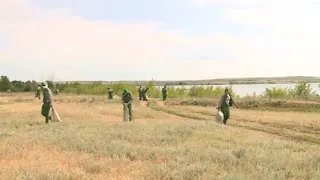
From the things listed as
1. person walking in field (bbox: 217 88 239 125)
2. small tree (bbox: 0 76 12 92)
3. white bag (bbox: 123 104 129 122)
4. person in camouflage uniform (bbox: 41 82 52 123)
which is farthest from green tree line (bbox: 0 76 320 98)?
person in camouflage uniform (bbox: 41 82 52 123)

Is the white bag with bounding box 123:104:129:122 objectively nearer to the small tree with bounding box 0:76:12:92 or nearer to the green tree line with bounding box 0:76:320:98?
the green tree line with bounding box 0:76:320:98

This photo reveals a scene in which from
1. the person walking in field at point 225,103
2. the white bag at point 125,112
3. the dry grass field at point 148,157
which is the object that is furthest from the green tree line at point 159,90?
the dry grass field at point 148,157

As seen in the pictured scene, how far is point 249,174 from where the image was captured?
9.11 metres

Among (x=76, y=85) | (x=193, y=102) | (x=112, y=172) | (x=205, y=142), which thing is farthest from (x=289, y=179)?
(x=76, y=85)

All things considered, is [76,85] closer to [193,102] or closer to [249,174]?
[193,102]

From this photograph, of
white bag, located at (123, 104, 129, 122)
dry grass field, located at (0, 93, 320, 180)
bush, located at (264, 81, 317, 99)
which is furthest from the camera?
bush, located at (264, 81, 317, 99)

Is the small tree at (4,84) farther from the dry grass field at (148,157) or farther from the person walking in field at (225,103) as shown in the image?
the dry grass field at (148,157)

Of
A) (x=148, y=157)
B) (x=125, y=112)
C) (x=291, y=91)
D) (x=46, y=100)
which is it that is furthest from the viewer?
(x=291, y=91)

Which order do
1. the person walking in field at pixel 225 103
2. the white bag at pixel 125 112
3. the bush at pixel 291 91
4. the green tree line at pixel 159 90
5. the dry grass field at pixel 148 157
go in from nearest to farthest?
the dry grass field at pixel 148 157
the person walking in field at pixel 225 103
the white bag at pixel 125 112
the bush at pixel 291 91
the green tree line at pixel 159 90

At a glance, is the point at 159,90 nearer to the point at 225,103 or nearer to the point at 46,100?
the point at 225,103

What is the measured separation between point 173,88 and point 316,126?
44.4m

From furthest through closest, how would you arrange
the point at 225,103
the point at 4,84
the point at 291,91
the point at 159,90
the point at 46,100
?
the point at 4,84, the point at 159,90, the point at 291,91, the point at 225,103, the point at 46,100

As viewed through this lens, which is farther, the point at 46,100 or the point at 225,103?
the point at 225,103

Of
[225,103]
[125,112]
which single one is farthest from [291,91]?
[225,103]
